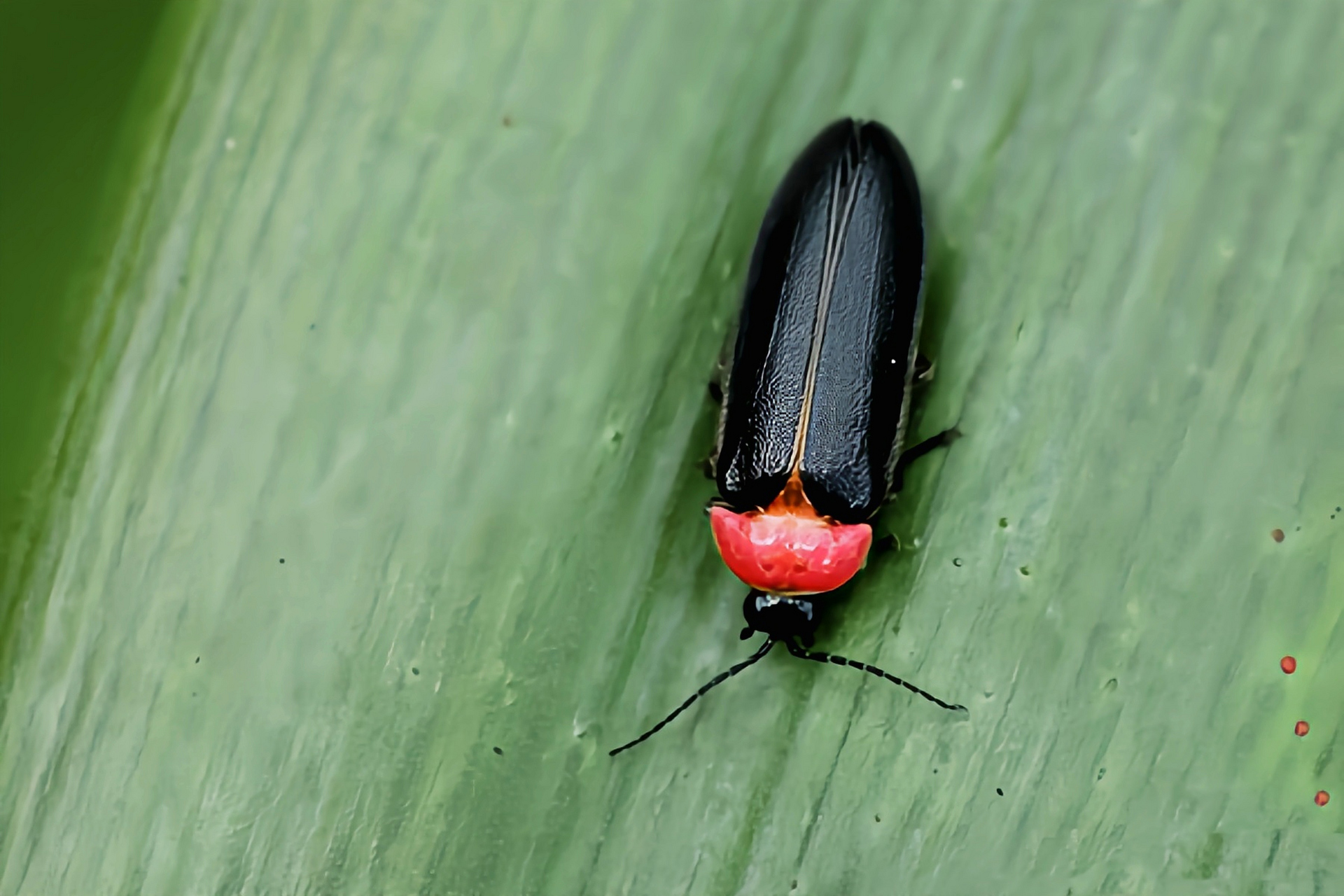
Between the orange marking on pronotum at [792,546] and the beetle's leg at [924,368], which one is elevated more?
the beetle's leg at [924,368]

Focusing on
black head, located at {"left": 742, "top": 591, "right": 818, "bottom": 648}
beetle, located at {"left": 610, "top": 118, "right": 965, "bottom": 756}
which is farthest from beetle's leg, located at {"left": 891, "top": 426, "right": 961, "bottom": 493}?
black head, located at {"left": 742, "top": 591, "right": 818, "bottom": 648}

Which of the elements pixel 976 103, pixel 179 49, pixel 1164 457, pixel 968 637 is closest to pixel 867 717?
pixel 968 637

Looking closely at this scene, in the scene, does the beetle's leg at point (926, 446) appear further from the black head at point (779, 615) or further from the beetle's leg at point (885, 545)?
the black head at point (779, 615)

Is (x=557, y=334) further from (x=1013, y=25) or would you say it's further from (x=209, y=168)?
(x=1013, y=25)

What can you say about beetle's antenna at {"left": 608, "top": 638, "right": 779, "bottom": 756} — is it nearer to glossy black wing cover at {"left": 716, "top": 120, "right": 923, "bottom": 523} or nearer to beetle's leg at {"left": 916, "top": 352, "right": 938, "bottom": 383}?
glossy black wing cover at {"left": 716, "top": 120, "right": 923, "bottom": 523}

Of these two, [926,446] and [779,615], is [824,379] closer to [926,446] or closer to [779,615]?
[926,446]

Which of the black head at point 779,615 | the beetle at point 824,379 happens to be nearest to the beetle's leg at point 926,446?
the beetle at point 824,379

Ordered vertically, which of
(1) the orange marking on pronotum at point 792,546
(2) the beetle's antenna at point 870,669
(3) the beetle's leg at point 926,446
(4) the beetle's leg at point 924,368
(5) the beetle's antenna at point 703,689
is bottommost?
(5) the beetle's antenna at point 703,689
